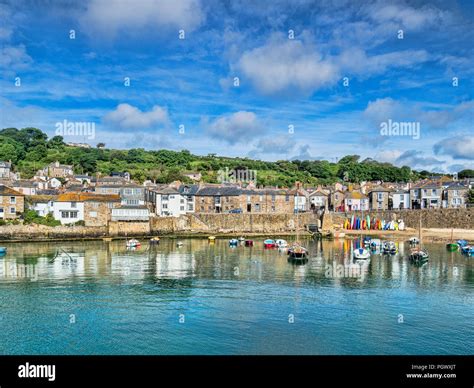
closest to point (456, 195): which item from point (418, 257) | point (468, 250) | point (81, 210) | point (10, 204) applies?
point (468, 250)

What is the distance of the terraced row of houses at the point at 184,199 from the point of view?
5041 centimetres

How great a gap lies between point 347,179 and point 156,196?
5009cm

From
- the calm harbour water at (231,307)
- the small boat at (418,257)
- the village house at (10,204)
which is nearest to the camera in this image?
the calm harbour water at (231,307)

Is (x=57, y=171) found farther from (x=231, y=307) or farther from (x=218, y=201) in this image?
(x=231, y=307)

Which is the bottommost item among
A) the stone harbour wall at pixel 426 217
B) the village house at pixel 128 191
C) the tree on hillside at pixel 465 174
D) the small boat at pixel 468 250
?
the small boat at pixel 468 250

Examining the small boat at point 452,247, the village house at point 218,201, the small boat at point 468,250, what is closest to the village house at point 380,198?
the village house at point 218,201

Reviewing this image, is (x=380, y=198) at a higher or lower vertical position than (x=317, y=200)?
higher

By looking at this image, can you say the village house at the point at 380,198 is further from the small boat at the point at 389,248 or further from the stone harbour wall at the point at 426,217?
the small boat at the point at 389,248

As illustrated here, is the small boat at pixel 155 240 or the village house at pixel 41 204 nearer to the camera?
the small boat at pixel 155 240

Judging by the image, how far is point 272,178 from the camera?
3588 inches

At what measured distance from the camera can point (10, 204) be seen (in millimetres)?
48250

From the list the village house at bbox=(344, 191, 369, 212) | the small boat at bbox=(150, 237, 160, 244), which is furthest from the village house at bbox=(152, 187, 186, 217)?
the village house at bbox=(344, 191, 369, 212)

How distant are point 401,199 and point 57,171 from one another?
5751 cm
